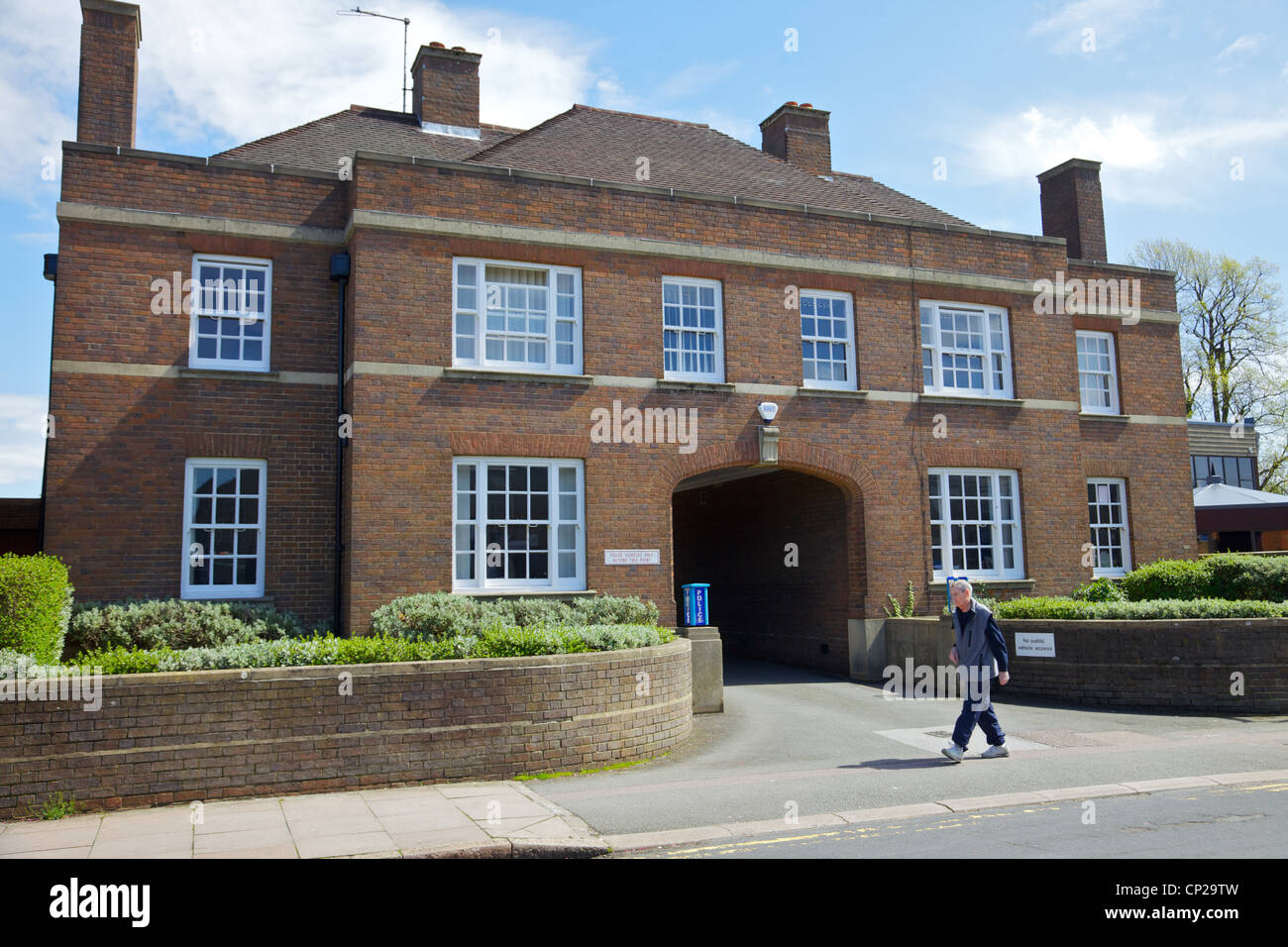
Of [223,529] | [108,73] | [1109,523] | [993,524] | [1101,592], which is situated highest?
[108,73]

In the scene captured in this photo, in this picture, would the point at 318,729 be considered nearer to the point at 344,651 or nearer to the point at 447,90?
the point at 344,651

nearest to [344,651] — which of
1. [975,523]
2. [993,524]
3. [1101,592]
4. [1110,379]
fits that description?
[975,523]

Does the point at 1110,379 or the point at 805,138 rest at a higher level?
the point at 805,138

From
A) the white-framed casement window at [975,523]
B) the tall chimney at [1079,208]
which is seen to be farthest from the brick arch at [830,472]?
the tall chimney at [1079,208]

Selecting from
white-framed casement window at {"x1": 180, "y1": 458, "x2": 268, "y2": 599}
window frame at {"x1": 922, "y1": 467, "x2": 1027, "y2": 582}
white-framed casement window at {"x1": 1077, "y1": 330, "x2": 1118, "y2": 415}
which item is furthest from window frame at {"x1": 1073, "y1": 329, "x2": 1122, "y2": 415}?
white-framed casement window at {"x1": 180, "y1": 458, "x2": 268, "y2": 599}

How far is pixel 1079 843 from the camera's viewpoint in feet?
22.7

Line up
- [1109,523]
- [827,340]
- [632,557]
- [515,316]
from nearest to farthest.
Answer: [632,557], [515,316], [827,340], [1109,523]

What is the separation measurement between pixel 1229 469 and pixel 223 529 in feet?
136

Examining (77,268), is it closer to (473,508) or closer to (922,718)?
(473,508)

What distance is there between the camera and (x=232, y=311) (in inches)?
589

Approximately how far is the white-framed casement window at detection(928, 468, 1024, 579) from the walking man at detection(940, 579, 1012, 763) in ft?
23.3

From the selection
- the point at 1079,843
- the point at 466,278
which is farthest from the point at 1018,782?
the point at 466,278

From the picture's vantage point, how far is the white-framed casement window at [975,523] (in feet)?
57.9

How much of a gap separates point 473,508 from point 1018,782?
8.53m
